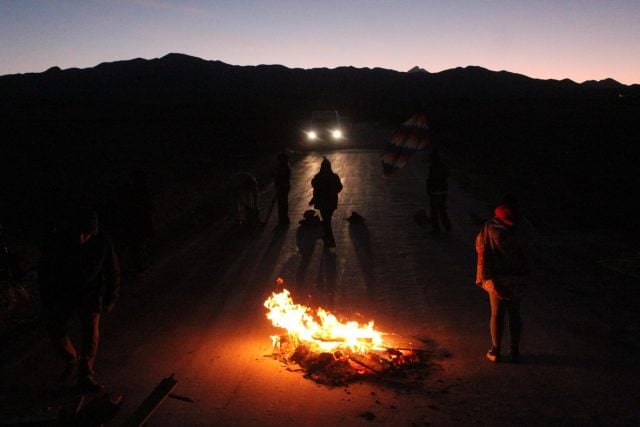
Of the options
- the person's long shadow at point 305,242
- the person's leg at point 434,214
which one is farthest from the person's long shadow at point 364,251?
the person's leg at point 434,214

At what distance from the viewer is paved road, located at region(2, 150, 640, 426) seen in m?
6.17

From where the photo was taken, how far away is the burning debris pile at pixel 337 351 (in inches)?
278

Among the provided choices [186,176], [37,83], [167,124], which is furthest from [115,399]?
[37,83]

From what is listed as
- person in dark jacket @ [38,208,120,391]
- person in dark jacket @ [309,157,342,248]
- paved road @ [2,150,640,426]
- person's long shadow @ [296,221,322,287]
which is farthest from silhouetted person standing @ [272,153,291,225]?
person in dark jacket @ [38,208,120,391]

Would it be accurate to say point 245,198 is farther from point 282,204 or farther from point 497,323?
point 497,323

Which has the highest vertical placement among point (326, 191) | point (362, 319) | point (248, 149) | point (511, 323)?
point (326, 191)

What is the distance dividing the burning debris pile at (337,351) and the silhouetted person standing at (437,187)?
7.57m

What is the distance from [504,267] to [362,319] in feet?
8.11

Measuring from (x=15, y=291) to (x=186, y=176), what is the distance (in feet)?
63.0

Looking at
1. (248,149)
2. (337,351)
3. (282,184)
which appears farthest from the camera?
(248,149)

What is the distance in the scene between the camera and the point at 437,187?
15.3 metres

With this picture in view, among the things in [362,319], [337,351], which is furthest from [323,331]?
[362,319]

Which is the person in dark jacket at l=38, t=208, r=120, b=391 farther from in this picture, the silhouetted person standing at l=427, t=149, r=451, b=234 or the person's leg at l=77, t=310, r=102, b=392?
the silhouetted person standing at l=427, t=149, r=451, b=234

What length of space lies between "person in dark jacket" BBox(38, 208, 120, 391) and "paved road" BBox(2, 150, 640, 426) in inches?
16.9
